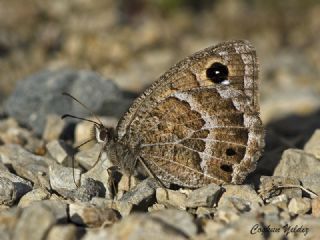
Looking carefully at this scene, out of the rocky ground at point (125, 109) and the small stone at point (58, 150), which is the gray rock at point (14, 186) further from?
the small stone at point (58, 150)

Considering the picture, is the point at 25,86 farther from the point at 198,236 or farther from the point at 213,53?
the point at 198,236

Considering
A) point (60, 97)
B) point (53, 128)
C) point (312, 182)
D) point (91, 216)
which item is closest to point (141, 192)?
point (91, 216)

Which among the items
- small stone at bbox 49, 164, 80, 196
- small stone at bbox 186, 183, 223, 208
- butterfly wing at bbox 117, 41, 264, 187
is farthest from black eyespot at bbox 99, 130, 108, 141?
small stone at bbox 186, 183, 223, 208

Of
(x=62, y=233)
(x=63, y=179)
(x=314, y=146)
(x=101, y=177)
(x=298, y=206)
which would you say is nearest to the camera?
(x=62, y=233)

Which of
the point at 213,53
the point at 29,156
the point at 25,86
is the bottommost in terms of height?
the point at 29,156

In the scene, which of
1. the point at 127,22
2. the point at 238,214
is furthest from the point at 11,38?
the point at 238,214

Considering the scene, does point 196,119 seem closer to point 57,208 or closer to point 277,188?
point 277,188

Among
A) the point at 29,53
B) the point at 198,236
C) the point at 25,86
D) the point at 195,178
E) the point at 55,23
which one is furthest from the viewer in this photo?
the point at 55,23

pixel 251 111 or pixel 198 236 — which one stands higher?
pixel 251 111
